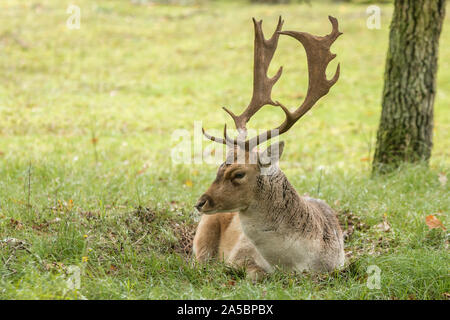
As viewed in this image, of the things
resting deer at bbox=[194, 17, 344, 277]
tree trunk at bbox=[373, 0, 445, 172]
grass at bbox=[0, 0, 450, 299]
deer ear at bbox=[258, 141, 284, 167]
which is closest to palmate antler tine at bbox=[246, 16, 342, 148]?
resting deer at bbox=[194, 17, 344, 277]

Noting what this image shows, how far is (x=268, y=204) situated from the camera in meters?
4.46

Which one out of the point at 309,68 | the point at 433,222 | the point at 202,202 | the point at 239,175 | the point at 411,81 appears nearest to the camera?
the point at 202,202

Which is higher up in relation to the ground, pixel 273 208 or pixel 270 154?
pixel 270 154

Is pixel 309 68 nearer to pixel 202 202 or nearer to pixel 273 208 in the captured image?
pixel 273 208

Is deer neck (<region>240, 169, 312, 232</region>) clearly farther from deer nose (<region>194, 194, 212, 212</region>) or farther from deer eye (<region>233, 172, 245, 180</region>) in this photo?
deer nose (<region>194, 194, 212, 212</region>)

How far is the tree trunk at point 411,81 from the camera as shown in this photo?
723 centimetres

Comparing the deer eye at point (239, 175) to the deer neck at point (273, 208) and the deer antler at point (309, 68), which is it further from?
the deer antler at point (309, 68)

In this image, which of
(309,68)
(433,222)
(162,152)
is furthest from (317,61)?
(162,152)

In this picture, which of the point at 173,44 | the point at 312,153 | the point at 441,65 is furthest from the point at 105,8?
the point at 312,153

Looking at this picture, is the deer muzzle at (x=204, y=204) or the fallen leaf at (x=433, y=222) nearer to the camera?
the deer muzzle at (x=204, y=204)

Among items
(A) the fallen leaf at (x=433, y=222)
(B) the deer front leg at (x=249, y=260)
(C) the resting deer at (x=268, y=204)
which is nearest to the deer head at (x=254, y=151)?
(C) the resting deer at (x=268, y=204)

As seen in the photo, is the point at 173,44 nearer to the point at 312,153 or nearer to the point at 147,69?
the point at 147,69

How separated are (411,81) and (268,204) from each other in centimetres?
365

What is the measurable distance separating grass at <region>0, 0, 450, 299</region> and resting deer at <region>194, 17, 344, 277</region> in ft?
0.64
